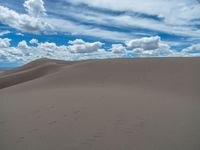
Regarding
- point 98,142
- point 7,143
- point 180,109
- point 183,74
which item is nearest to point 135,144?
point 98,142

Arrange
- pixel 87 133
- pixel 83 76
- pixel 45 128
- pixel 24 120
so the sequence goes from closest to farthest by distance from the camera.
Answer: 1. pixel 87 133
2. pixel 45 128
3. pixel 24 120
4. pixel 83 76

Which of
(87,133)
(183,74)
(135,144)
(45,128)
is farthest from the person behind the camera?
(183,74)

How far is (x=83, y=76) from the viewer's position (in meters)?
13.6

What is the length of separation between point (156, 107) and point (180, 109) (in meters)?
0.68

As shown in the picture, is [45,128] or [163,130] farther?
Result: [45,128]

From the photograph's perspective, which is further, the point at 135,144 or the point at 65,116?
the point at 65,116

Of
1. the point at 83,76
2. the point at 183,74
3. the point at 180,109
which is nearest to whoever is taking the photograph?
the point at 180,109

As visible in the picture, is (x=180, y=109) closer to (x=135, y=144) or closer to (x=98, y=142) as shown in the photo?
(x=135, y=144)

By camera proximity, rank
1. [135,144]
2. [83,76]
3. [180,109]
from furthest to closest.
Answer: [83,76] < [180,109] < [135,144]

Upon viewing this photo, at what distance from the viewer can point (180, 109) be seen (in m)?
5.20

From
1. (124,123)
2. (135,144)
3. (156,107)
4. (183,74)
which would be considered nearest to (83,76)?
(183,74)

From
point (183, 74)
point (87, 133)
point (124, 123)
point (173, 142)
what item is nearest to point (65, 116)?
point (87, 133)

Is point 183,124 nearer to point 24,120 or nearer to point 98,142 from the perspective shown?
point 98,142

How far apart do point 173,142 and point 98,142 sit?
4.47ft
